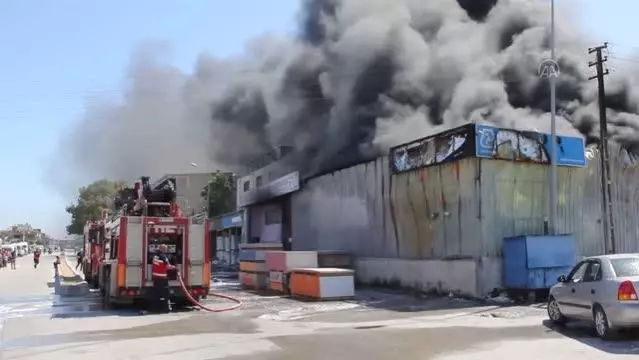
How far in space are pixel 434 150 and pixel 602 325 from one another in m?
9.60

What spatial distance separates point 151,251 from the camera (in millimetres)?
14594

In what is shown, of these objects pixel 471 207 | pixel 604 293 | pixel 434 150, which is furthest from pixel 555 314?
pixel 434 150

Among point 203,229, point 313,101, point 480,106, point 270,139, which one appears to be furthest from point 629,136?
point 270,139

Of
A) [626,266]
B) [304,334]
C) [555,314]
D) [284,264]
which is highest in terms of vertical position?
[626,266]

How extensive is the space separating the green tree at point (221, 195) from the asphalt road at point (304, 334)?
45.1 metres

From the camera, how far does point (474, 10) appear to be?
39.1 metres

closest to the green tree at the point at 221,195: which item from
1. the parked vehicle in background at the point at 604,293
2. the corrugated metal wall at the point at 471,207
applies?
the corrugated metal wall at the point at 471,207

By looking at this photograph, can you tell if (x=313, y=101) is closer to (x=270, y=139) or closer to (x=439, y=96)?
(x=270, y=139)

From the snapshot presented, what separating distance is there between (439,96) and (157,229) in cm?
1968

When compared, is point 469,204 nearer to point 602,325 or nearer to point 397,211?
point 397,211

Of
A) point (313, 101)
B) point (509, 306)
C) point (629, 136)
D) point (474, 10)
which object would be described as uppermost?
point (474, 10)

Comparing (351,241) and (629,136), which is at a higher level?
(629,136)

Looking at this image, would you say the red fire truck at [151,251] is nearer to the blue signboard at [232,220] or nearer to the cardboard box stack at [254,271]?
the cardboard box stack at [254,271]

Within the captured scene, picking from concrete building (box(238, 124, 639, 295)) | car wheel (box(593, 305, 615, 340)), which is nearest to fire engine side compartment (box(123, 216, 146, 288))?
concrete building (box(238, 124, 639, 295))
